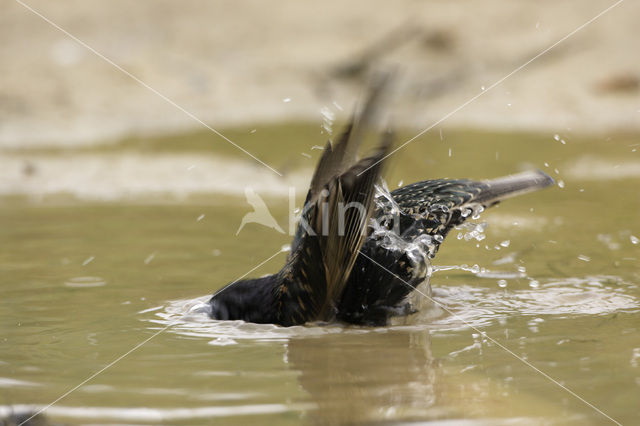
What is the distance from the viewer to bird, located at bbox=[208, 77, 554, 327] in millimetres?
3264

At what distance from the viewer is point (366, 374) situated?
314 centimetres

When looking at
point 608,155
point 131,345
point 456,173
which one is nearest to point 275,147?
point 456,173

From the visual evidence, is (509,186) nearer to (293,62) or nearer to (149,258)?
(149,258)

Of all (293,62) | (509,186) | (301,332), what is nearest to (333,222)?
(301,332)

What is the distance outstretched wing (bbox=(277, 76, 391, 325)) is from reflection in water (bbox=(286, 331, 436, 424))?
200 mm

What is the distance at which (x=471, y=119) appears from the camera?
32.1ft

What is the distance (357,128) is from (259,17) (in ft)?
35.8

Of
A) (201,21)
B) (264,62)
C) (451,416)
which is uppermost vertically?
(201,21)

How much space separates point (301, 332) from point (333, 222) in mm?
529

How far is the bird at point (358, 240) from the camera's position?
3264mm

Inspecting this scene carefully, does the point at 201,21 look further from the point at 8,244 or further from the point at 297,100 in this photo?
the point at 8,244

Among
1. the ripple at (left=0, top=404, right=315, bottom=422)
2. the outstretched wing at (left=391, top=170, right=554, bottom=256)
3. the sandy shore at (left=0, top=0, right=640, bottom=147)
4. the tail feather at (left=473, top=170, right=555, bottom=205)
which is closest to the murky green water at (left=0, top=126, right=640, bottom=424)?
the ripple at (left=0, top=404, right=315, bottom=422)

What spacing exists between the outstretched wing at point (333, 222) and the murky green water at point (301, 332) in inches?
6.9

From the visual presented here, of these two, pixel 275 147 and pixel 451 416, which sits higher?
pixel 275 147
